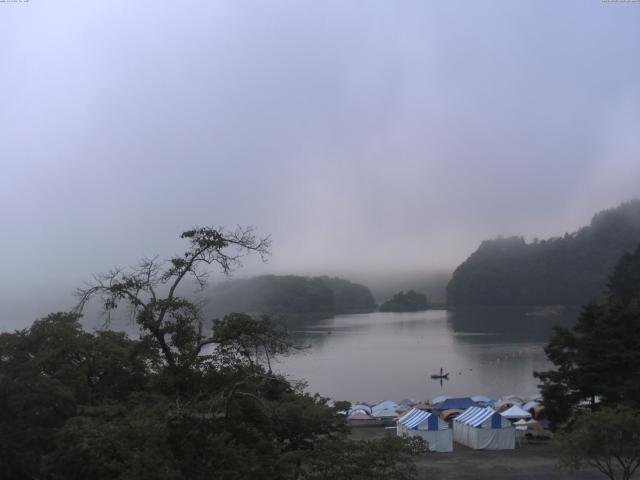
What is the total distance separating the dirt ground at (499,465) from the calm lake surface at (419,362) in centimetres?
628

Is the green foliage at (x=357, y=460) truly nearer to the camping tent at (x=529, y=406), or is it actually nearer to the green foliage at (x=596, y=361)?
the green foliage at (x=596, y=361)

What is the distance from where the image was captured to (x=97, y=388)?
A: 13.0 meters

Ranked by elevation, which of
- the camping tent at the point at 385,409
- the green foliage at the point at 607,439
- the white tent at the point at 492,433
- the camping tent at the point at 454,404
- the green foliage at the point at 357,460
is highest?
the green foliage at the point at 357,460

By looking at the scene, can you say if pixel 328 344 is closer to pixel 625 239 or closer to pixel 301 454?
pixel 301 454

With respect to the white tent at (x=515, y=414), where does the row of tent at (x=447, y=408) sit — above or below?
below

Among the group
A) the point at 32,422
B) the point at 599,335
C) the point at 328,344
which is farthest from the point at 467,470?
the point at 328,344

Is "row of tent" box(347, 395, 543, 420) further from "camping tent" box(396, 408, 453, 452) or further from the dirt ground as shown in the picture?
"camping tent" box(396, 408, 453, 452)

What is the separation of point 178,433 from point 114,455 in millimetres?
803

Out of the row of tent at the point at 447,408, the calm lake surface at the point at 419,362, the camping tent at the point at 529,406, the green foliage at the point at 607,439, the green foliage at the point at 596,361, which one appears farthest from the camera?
the calm lake surface at the point at 419,362

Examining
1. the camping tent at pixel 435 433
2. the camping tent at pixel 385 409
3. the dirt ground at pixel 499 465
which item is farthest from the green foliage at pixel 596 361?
the camping tent at pixel 385 409

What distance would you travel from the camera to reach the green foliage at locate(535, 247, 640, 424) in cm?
2133

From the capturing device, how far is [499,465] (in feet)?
62.7

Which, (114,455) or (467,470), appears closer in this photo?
(114,455)

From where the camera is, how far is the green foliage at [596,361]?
21.3 metres
